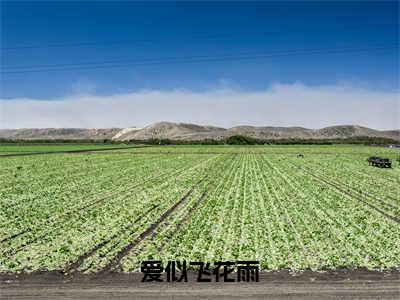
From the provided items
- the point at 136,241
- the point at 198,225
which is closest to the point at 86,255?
the point at 136,241

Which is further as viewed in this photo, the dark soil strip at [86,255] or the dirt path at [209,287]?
the dark soil strip at [86,255]

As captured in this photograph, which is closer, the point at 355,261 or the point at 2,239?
the point at 355,261

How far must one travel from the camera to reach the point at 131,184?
3584 cm

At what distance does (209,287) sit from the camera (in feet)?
38.3

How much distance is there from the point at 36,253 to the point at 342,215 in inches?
645

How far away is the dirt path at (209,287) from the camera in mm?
11133

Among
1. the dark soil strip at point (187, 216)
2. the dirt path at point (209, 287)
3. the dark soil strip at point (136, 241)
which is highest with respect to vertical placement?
the dark soil strip at point (187, 216)

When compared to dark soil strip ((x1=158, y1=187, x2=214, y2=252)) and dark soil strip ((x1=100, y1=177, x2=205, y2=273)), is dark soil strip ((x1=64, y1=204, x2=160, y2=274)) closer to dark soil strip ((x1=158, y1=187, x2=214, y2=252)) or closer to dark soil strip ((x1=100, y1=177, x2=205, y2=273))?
dark soil strip ((x1=100, y1=177, x2=205, y2=273))

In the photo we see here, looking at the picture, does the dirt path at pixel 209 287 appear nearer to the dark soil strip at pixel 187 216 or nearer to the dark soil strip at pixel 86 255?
the dark soil strip at pixel 86 255

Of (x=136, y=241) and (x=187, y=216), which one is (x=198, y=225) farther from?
(x=136, y=241)

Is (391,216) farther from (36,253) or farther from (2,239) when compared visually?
(2,239)

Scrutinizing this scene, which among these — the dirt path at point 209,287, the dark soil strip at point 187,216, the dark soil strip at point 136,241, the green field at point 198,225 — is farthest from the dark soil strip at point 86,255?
the dark soil strip at point 187,216

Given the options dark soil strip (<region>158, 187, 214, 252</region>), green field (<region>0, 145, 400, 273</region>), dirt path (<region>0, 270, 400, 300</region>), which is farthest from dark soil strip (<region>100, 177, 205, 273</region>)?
dark soil strip (<region>158, 187, 214, 252</region>)

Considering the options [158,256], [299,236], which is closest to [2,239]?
[158,256]
